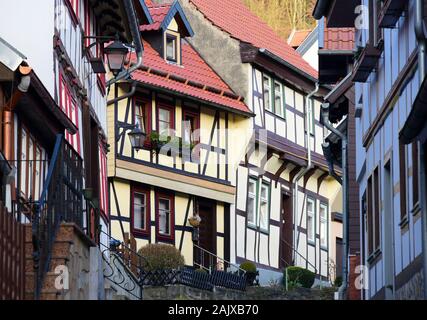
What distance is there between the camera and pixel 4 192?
17.8 m

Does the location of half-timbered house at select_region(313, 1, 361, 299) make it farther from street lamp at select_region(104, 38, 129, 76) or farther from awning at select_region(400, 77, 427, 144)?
awning at select_region(400, 77, 427, 144)

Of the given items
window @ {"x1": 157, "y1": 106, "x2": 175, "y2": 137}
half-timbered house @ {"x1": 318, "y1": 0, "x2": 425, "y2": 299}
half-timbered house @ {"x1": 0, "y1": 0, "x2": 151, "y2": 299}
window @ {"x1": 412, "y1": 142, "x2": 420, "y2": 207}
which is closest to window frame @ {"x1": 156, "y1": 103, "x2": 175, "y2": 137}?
window @ {"x1": 157, "y1": 106, "x2": 175, "y2": 137}

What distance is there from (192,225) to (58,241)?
75.5ft

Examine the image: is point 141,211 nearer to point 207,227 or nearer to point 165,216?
point 165,216

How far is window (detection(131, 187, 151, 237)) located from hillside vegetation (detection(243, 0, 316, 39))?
150 feet

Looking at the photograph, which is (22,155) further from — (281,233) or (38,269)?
(281,233)

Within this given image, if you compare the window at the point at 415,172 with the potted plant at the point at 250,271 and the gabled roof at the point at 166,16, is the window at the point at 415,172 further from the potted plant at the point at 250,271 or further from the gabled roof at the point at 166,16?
the gabled roof at the point at 166,16

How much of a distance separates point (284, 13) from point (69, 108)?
63.3m

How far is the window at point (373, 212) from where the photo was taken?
22.2 meters

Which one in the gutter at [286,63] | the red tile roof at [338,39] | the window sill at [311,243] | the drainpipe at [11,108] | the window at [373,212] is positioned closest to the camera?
the drainpipe at [11,108]

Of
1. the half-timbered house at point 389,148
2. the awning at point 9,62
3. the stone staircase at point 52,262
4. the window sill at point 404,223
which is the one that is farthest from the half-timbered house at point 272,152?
the stone staircase at point 52,262

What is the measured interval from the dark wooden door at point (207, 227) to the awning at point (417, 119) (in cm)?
2437

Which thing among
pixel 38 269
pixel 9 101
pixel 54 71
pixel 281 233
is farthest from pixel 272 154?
pixel 38 269

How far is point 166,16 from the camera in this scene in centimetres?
4088
